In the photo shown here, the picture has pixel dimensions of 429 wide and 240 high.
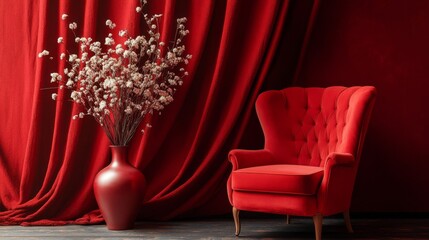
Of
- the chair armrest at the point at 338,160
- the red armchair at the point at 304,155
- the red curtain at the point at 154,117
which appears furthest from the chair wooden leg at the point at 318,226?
the red curtain at the point at 154,117

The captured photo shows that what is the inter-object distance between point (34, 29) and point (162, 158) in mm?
1285

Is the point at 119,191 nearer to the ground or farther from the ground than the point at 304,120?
nearer to the ground

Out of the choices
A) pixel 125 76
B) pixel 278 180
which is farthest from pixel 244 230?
pixel 125 76

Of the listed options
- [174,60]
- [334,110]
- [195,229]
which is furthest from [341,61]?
[195,229]

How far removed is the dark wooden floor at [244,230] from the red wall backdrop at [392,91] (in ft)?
0.73

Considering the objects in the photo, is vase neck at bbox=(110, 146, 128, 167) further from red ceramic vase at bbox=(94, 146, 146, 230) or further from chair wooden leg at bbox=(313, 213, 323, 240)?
chair wooden leg at bbox=(313, 213, 323, 240)

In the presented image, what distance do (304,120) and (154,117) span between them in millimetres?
1062

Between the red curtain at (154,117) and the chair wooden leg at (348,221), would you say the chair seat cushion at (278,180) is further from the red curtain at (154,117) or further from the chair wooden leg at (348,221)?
the red curtain at (154,117)

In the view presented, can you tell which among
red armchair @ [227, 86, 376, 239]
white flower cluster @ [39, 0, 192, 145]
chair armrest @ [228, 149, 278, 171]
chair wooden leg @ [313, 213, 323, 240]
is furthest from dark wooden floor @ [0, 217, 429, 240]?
white flower cluster @ [39, 0, 192, 145]

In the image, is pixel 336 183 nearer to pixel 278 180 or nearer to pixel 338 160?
pixel 338 160

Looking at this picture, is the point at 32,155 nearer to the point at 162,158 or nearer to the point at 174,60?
the point at 162,158

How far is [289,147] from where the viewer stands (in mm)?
3994

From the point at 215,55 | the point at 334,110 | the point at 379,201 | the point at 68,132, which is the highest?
the point at 215,55

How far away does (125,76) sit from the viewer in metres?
3.86
